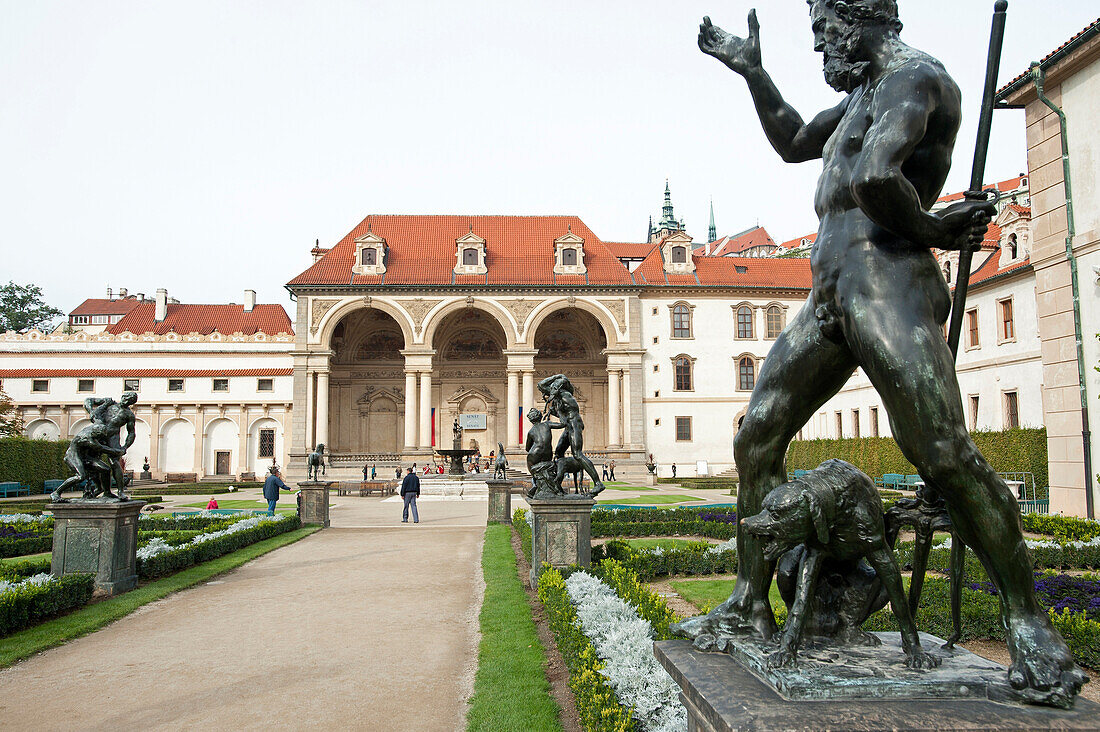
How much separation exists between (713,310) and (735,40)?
43460 mm

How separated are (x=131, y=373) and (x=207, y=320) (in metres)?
8.42

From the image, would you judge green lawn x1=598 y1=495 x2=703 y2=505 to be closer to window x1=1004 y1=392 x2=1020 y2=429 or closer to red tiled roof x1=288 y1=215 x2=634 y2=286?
window x1=1004 y1=392 x2=1020 y2=429

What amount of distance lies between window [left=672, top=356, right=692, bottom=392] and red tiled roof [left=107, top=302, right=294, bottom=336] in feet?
90.9

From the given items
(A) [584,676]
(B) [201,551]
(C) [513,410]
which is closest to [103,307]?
(C) [513,410]

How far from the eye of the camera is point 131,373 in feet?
151

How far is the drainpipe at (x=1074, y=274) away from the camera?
13.7 m

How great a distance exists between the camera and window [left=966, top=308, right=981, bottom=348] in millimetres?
28391

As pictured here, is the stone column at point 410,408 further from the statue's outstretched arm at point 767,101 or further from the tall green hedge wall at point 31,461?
the statue's outstretched arm at point 767,101

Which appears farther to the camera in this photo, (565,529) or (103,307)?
(103,307)

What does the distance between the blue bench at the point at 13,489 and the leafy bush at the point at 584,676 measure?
35.8 meters

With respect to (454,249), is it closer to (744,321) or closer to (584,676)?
(744,321)

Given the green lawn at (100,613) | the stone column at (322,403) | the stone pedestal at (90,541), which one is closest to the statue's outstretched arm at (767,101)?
the green lawn at (100,613)

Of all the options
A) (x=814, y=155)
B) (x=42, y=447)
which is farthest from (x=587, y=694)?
(x=42, y=447)

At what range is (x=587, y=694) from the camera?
4.47 metres
